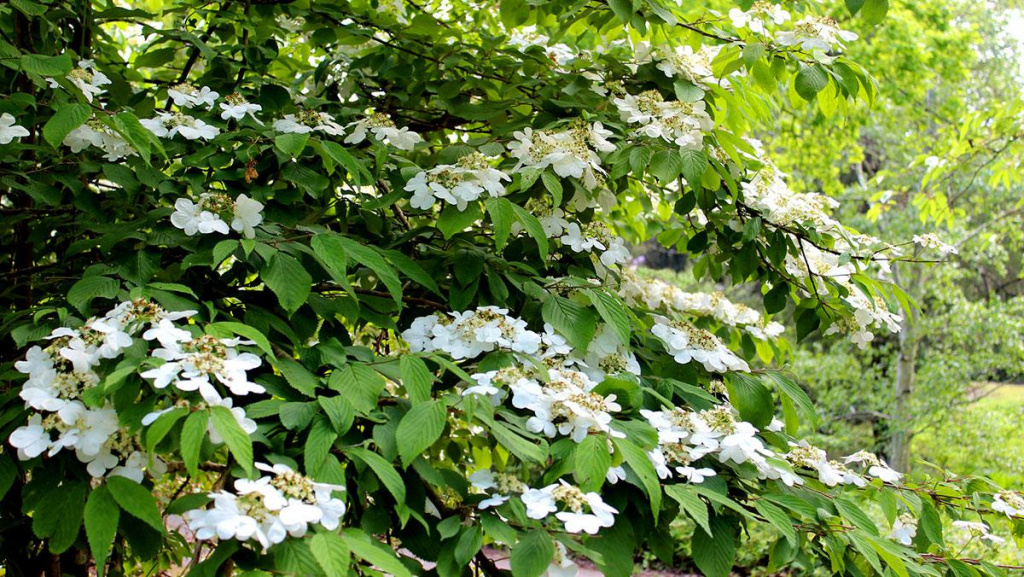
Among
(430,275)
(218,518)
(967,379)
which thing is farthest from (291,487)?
(967,379)

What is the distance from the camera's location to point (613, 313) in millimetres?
1437

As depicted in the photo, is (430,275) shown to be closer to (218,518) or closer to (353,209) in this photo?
(353,209)

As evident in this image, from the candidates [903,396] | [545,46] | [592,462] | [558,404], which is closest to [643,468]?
[592,462]

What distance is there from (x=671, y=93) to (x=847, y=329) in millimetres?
672

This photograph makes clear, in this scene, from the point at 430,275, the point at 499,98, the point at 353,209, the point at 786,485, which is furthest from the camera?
the point at 499,98

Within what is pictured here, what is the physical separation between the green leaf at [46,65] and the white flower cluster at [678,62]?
1144 mm

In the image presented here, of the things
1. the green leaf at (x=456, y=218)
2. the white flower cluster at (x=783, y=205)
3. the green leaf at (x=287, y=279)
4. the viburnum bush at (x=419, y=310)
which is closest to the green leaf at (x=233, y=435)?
the viburnum bush at (x=419, y=310)

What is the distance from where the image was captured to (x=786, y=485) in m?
1.43

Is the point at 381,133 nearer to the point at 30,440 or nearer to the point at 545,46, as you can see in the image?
the point at 545,46

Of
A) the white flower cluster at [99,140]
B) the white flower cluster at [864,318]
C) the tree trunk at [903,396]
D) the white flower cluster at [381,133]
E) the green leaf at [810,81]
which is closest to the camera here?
the white flower cluster at [99,140]

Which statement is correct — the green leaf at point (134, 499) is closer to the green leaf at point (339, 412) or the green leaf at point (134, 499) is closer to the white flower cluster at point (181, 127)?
the green leaf at point (339, 412)

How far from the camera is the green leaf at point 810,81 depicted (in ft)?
5.31

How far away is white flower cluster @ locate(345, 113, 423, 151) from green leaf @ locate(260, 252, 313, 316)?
47 cm

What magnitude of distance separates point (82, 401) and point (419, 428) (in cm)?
42
